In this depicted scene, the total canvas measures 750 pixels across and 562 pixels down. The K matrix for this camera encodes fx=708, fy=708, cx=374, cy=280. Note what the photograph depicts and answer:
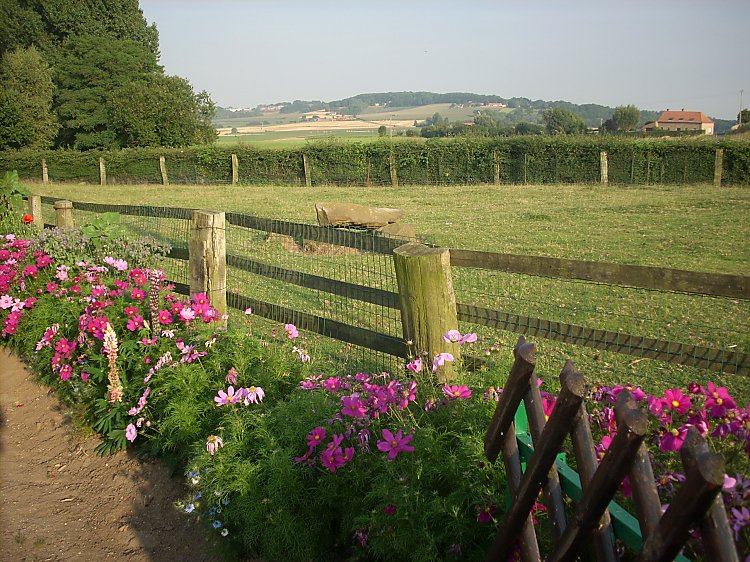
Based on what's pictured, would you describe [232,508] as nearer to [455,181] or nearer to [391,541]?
[391,541]

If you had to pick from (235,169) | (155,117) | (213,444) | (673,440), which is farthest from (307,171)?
(673,440)

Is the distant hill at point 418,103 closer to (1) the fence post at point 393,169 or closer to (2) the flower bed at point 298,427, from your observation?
(1) the fence post at point 393,169

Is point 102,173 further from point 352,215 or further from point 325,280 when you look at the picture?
point 325,280

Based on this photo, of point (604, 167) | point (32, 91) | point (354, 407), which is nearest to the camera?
point (354, 407)

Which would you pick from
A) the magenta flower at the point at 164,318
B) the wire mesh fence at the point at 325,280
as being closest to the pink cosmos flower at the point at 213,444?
the wire mesh fence at the point at 325,280

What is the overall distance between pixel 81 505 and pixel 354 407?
2.19 m

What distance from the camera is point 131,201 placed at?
24.5 metres

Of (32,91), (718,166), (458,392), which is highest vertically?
(32,91)

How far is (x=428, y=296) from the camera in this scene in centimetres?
390

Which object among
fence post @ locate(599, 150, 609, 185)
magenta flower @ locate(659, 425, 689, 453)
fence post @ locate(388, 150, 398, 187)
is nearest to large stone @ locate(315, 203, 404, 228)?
magenta flower @ locate(659, 425, 689, 453)

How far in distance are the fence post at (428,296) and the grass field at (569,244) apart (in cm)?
121

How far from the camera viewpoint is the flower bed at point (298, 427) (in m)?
2.63

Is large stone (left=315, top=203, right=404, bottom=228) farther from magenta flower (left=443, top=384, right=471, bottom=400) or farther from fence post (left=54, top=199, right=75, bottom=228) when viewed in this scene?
magenta flower (left=443, top=384, right=471, bottom=400)

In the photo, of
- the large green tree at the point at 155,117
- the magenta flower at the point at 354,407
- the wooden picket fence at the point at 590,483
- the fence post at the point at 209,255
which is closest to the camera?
the wooden picket fence at the point at 590,483
